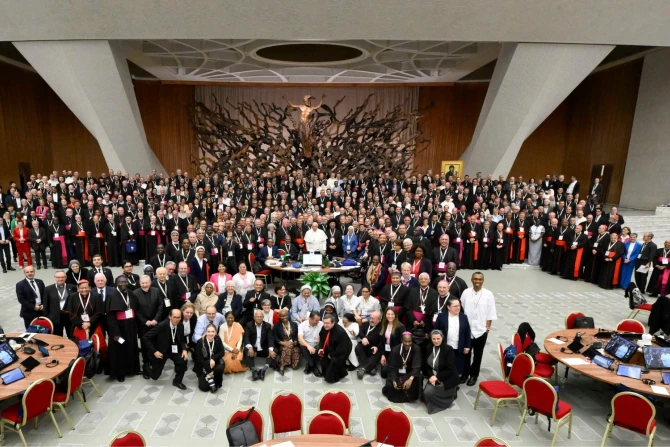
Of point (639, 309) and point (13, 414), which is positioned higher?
point (639, 309)

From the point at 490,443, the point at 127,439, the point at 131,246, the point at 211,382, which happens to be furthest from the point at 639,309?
the point at 131,246

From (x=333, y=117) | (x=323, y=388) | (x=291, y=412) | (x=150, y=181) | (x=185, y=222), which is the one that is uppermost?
(x=333, y=117)

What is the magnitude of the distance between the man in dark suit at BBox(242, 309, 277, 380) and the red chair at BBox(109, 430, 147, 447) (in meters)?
2.74

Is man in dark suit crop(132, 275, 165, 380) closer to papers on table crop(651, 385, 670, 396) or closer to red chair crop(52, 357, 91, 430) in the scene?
red chair crop(52, 357, 91, 430)

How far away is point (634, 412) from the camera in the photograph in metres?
4.30

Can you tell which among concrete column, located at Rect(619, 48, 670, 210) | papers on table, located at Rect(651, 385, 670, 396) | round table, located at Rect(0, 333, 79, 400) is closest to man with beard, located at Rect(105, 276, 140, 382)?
round table, located at Rect(0, 333, 79, 400)

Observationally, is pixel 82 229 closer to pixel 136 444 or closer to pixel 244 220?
pixel 244 220

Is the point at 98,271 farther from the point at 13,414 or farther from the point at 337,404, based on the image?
the point at 337,404

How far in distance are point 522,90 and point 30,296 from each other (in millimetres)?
16967

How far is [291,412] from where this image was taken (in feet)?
14.2

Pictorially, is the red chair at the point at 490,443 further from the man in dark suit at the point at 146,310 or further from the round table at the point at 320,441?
the man in dark suit at the point at 146,310

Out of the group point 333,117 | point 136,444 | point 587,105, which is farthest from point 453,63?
point 136,444

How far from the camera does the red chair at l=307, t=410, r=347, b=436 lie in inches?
153

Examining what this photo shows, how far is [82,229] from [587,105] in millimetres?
26614
